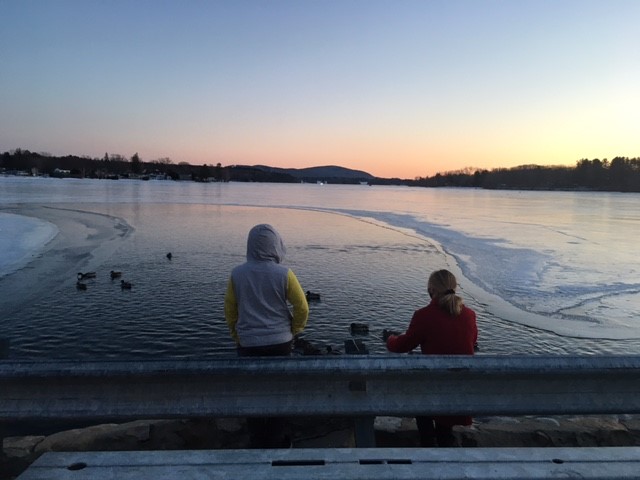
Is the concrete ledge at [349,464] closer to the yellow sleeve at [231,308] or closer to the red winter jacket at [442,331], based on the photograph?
the red winter jacket at [442,331]

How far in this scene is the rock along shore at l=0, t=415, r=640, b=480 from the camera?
3.64 metres

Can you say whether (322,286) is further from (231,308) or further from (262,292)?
(262,292)

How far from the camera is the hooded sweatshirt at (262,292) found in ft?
12.7

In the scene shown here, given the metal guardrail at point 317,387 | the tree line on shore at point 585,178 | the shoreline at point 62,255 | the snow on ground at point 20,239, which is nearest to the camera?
the metal guardrail at point 317,387

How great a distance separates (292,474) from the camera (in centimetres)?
220

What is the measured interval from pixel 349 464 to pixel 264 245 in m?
1.94

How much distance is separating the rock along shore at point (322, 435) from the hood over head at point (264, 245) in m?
1.27

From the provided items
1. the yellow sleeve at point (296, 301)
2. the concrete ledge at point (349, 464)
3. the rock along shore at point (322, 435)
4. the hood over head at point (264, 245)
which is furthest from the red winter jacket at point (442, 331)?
the concrete ledge at point (349, 464)

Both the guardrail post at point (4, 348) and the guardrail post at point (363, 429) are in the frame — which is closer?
the guardrail post at point (363, 429)

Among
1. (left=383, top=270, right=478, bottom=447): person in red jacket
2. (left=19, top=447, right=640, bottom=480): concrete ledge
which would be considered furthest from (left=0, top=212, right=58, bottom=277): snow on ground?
(left=19, top=447, right=640, bottom=480): concrete ledge

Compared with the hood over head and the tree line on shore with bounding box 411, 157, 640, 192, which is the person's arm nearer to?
the hood over head

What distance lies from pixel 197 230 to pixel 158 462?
2311cm

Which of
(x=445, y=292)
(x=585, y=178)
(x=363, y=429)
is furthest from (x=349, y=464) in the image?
(x=585, y=178)

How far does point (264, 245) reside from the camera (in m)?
3.87
